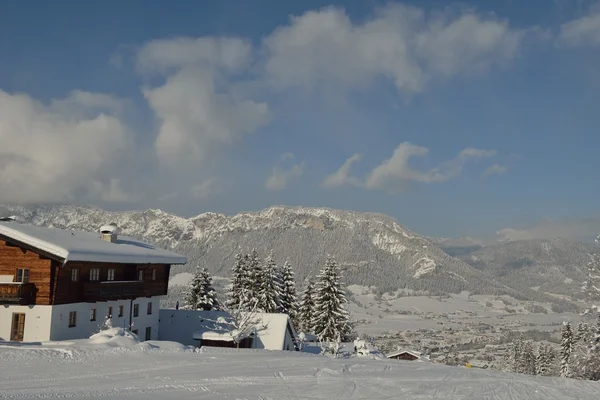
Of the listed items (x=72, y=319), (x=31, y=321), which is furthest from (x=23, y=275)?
(x=72, y=319)

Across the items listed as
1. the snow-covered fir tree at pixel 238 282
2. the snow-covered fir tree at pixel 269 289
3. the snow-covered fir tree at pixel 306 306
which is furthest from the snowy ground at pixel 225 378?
the snow-covered fir tree at pixel 306 306

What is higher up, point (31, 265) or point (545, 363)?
point (31, 265)

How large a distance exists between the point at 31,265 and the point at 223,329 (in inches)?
564

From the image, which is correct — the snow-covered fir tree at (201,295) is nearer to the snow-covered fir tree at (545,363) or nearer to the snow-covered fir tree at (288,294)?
the snow-covered fir tree at (288,294)

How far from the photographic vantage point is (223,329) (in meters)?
37.7

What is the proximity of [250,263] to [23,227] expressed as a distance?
3178cm

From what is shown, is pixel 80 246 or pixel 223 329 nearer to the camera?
pixel 80 246

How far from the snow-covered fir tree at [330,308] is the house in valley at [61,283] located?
23.9 metres

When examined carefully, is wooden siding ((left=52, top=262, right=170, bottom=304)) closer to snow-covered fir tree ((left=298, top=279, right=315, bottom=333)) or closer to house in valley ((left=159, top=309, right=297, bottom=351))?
house in valley ((left=159, top=309, right=297, bottom=351))

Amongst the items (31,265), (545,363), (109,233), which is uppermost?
(109,233)

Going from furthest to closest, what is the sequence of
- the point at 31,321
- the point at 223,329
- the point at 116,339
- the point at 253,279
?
the point at 253,279 → the point at 223,329 → the point at 31,321 → the point at 116,339

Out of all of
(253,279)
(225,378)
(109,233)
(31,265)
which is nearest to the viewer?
(225,378)

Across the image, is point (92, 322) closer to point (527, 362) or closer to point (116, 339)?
point (116, 339)

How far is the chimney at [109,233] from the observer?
34.8 m
